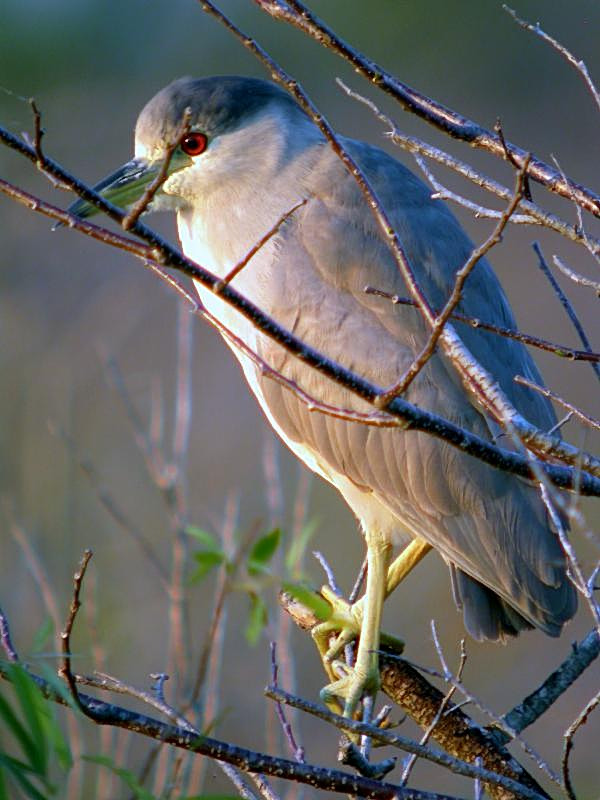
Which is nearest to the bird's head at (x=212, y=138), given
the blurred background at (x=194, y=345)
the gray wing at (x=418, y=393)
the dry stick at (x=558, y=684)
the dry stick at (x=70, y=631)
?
the gray wing at (x=418, y=393)

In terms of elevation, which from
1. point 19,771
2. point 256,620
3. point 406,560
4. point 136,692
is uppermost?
point 406,560

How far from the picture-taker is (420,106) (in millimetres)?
1964

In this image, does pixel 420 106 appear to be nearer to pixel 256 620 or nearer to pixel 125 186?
pixel 256 620

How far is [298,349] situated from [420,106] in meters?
0.62

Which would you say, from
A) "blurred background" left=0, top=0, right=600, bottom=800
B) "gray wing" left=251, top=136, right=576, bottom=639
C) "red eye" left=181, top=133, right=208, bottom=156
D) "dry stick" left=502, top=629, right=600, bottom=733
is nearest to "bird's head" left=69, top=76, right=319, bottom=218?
"red eye" left=181, top=133, right=208, bottom=156

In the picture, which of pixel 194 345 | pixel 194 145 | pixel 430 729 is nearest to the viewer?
pixel 430 729

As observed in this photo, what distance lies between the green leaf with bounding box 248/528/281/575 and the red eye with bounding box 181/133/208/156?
1.95 metres

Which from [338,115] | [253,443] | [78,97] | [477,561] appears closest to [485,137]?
[477,561]

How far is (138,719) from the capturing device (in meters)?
1.75

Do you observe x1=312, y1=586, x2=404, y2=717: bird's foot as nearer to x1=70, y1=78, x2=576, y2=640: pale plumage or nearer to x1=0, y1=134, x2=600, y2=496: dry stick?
x1=70, y1=78, x2=576, y2=640: pale plumage

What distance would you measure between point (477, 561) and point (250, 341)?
2.59ft

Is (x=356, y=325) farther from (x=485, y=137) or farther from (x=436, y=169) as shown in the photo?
(x=436, y=169)

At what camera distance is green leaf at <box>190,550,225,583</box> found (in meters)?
1.59

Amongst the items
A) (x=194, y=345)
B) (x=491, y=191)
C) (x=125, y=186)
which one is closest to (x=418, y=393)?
(x=125, y=186)
